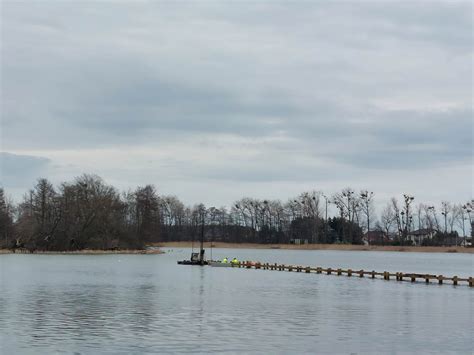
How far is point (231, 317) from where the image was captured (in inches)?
1524

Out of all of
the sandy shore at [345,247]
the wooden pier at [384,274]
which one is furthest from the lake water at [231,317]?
the sandy shore at [345,247]

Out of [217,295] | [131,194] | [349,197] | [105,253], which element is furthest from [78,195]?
[217,295]

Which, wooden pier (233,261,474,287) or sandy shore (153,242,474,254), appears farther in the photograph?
sandy shore (153,242,474,254)

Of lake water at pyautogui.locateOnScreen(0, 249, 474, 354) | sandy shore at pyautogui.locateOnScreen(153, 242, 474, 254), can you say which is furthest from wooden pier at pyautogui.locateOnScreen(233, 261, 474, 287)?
sandy shore at pyautogui.locateOnScreen(153, 242, 474, 254)

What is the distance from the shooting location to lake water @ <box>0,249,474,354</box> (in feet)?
97.5

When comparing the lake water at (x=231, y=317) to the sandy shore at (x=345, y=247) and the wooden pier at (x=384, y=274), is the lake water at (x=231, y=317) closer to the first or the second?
the wooden pier at (x=384, y=274)

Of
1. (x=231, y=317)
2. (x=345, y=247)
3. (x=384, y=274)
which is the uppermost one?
Answer: (x=345, y=247)

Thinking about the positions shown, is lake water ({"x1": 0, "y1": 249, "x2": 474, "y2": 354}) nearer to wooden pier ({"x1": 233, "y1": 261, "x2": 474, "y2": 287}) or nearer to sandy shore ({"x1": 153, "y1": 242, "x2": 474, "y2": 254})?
wooden pier ({"x1": 233, "y1": 261, "x2": 474, "y2": 287})

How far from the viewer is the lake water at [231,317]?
29.7m

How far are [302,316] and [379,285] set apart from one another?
25668 millimetres

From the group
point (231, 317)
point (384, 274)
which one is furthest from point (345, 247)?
point (231, 317)

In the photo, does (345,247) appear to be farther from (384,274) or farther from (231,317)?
(231,317)

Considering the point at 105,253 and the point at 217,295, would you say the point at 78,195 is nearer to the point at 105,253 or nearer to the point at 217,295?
the point at 105,253

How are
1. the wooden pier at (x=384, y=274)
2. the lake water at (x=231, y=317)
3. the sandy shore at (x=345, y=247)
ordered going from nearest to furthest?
the lake water at (x=231, y=317) → the wooden pier at (x=384, y=274) → the sandy shore at (x=345, y=247)
